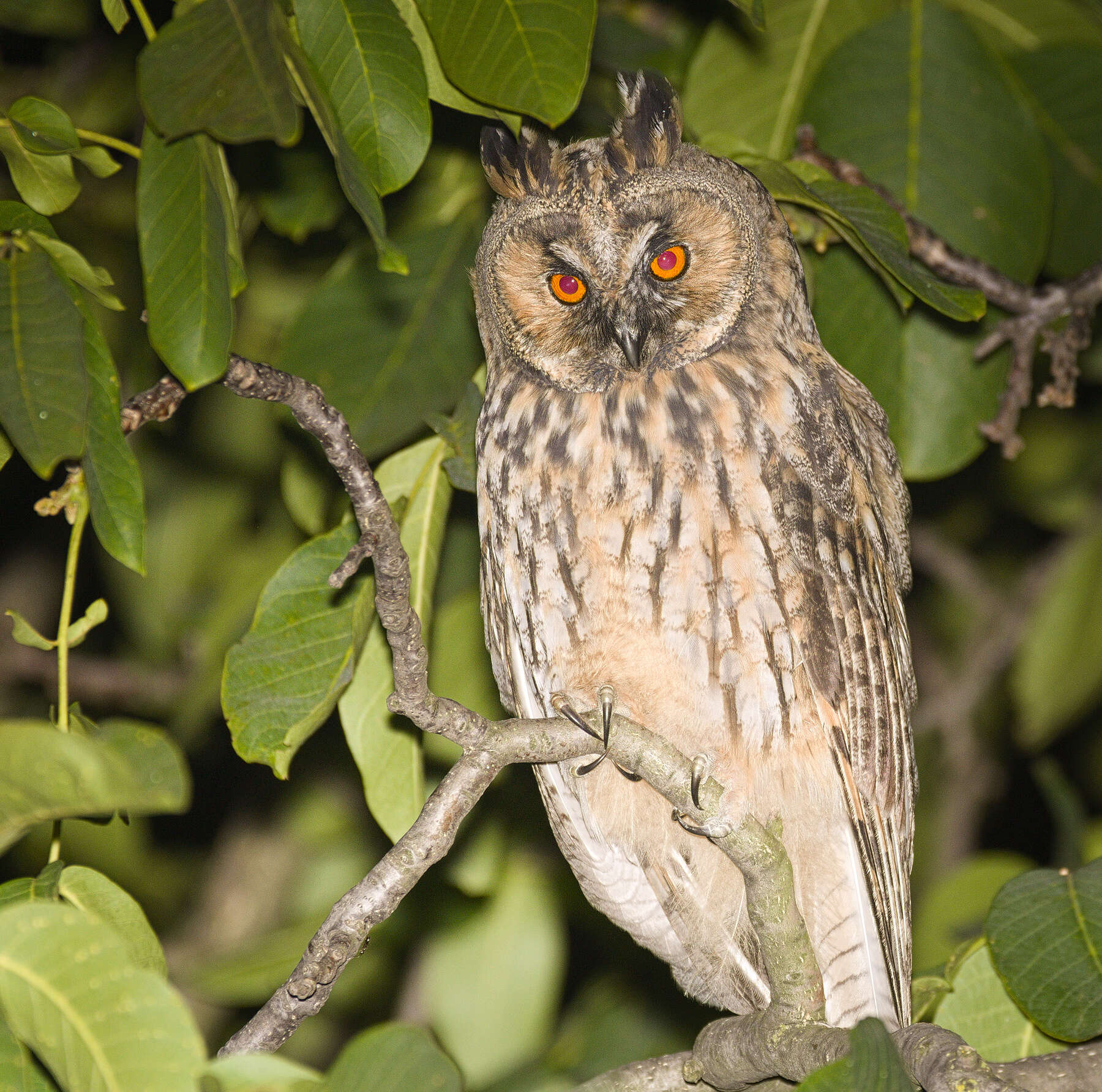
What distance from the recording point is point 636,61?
206 centimetres

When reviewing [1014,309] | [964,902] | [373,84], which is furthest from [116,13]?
[964,902]

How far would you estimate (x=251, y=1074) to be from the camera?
2.66 feet

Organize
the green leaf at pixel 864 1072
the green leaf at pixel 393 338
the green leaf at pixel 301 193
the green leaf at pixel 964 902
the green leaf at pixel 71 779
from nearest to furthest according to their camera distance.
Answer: the green leaf at pixel 71 779, the green leaf at pixel 864 1072, the green leaf at pixel 393 338, the green leaf at pixel 301 193, the green leaf at pixel 964 902

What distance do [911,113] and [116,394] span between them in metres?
1.40

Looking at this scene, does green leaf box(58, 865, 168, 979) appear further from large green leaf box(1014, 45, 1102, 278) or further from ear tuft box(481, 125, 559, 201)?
large green leaf box(1014, 45, 1102, 278)

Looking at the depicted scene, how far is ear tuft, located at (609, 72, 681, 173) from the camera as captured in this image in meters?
1.57

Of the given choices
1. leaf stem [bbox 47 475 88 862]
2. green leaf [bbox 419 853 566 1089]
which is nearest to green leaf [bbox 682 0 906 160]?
leaf stem [bbox 47 475 88 862]

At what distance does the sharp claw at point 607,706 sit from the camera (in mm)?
1354

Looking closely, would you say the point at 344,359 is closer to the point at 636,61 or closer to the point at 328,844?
the point at 636,61

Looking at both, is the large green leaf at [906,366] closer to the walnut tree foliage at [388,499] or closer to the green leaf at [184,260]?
the walnut tree foliage at [388,499]

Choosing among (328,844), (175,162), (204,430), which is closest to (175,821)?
(328,844)

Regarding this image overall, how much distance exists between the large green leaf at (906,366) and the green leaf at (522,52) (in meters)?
0.74

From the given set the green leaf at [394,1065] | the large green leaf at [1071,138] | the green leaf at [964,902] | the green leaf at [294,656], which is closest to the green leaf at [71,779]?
the green leaf at [394,1065]

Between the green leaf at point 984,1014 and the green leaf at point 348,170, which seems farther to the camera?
the green leaf at point 984,1014
